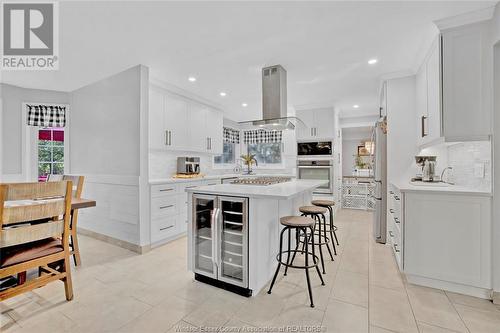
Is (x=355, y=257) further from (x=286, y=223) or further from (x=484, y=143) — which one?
(x=484, y=143)

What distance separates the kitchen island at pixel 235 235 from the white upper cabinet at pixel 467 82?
1.54m

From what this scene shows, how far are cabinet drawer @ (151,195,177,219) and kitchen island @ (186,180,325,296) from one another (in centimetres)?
109

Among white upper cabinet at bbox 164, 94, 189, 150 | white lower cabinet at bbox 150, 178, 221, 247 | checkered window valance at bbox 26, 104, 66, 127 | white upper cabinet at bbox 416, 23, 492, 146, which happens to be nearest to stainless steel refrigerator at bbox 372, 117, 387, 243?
white upper cabinet at bbox 416, 23, 492, 146

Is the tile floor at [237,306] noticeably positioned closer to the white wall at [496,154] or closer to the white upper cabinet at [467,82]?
the white wall at [496,154]

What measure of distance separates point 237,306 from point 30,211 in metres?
1.75

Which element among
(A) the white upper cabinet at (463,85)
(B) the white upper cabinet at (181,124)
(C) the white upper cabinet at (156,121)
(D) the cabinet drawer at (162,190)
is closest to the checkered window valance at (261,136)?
(B) the white upper cabinet at (181,124)

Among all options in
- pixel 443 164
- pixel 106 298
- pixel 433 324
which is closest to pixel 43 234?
pixel 106 298

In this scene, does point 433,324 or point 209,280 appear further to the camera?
point 209,280

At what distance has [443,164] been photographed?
3012 mm

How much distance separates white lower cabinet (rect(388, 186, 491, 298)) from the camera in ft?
6.63

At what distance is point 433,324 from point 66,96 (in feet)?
18.9

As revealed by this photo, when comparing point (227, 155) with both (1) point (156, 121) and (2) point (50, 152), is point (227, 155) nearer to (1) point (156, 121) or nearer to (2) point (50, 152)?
(1) point (156, 121)

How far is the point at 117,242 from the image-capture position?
338 cm

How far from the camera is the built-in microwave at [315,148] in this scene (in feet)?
16.2
